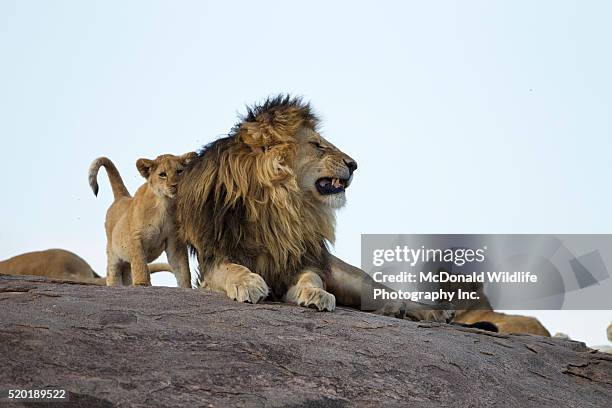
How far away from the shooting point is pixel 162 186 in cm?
796

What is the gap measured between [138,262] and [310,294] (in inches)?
98.7

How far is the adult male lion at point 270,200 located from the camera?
20.1ft

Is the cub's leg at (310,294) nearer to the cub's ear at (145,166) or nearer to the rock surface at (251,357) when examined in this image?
the rock surface at (251,357)

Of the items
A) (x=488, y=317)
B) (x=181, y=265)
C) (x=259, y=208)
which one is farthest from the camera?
(x=488, y=317)

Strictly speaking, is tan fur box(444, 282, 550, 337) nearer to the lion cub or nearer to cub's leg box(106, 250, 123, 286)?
the lion cub

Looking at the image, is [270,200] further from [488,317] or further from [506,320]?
[506,320]

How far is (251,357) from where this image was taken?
4.76 meters

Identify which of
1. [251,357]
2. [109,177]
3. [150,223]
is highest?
[109,177]

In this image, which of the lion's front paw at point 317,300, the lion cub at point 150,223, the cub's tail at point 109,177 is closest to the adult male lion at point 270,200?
the lion's front paw at point 317,300

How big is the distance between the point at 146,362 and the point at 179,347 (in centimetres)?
27

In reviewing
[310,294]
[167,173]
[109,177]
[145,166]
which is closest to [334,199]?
[310,294]

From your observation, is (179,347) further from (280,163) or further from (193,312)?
(280,163)

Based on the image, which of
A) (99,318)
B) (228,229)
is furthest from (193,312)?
(228,229)

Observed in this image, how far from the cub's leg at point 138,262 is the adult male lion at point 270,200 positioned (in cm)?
154
